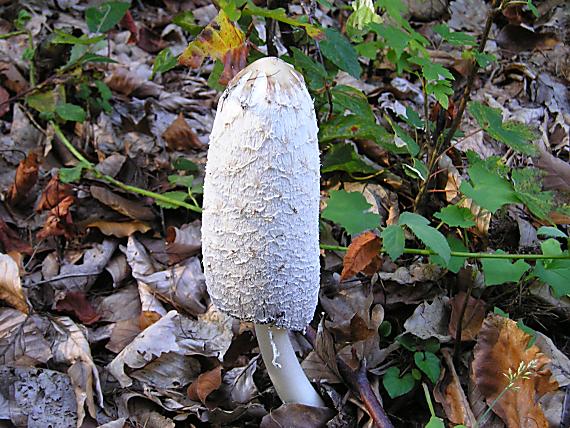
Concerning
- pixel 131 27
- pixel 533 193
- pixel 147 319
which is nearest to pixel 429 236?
pixel 533 193

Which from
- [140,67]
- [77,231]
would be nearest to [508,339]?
[77,231]

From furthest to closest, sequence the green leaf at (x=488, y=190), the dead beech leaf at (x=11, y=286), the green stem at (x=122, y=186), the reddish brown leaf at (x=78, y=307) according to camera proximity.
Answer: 1. the green stem at (x=122, y=186)
2. the reddish brown leaf at (x=78, y=307)
3. the dead beech leaf at (x=11, y=286)
4. the green leaf at (x=488, y=190)

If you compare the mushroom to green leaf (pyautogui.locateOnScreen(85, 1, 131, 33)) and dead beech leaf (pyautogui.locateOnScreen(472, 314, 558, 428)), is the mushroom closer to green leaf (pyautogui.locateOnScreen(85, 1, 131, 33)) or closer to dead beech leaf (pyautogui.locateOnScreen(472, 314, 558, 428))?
dead beech leaf (pyautogui.locateOnScreen(472, 314, 558, 428))

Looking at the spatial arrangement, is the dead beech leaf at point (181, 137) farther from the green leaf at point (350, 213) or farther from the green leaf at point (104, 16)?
the green leaf at point (350, 213)

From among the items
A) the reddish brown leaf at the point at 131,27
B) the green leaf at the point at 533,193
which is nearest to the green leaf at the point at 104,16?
the reddish brown leaf at the point at 131,27

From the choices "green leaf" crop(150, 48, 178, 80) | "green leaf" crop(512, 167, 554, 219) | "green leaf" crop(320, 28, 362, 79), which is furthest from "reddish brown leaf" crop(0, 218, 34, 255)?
"green leaf" crop(512, 167, 554, 219)

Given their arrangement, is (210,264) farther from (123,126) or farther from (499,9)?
(123,126)
